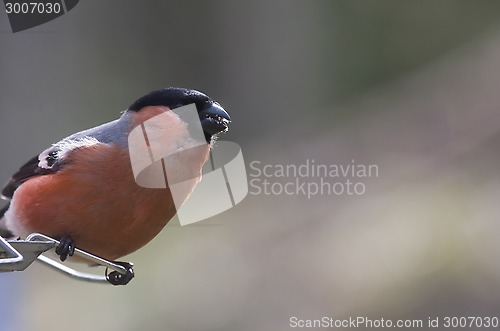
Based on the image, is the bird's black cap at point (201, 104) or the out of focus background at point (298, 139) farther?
the out of focus background at point (298, 139)

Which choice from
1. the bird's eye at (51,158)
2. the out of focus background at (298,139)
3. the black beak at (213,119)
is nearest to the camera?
the black beak at (213,119)

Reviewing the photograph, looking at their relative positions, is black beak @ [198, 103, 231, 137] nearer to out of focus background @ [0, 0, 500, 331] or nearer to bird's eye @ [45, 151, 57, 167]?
bird's eye @ [45, 151, 57, 167]

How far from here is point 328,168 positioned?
8.66ft

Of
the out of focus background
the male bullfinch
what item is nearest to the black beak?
the male bullfinch

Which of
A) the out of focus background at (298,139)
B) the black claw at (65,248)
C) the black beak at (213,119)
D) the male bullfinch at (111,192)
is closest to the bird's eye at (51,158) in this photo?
the male bullfinch at (111,192)

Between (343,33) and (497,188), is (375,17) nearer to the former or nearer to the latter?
(343,33)

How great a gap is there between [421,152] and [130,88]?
1056 millimetres

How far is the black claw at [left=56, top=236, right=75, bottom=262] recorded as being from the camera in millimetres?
1161

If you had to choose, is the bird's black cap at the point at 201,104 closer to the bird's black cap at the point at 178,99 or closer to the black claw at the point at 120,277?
the bird's black cap at the point at 178,99

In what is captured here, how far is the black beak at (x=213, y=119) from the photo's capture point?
1.16m

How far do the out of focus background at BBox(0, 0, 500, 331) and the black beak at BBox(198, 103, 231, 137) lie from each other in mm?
838

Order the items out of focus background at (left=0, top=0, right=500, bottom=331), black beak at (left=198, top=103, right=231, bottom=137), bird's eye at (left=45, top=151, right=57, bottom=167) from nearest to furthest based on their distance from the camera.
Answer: black beak at (left=198, top=103, right=231, bottom=137), bird's eye at (left=45, top=151, right=57, bottom=167), out of focus background at (left=0, top=0, right=500, bottom=331)

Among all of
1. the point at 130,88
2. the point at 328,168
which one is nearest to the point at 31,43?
the point at 130,88

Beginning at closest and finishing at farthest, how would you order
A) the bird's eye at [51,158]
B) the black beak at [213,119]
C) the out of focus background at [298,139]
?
the black beak at [213,119] < the bird's eye at [51,158] < the out of focus background at [298,139]
